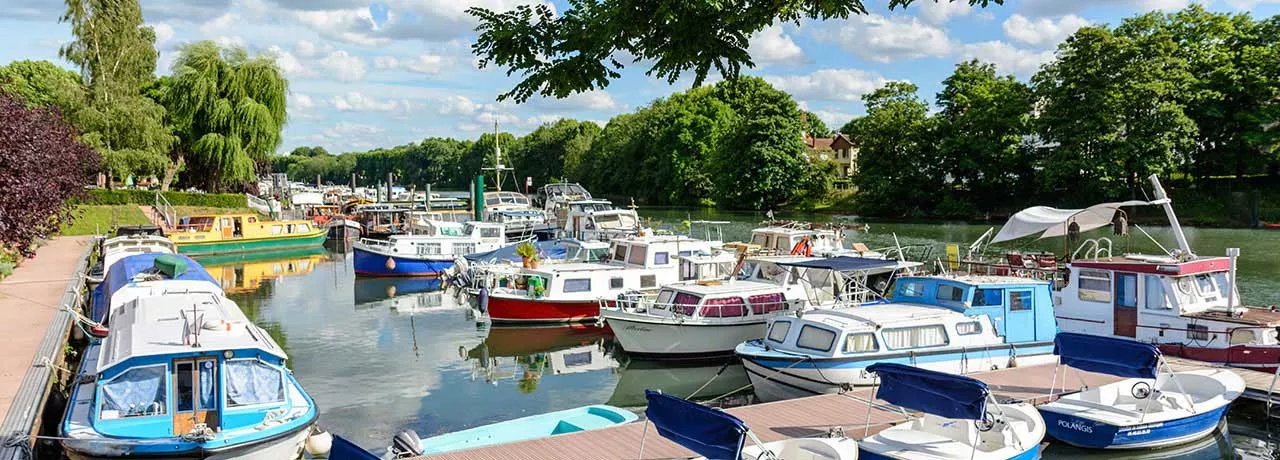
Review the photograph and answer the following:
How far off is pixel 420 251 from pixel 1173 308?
31.9 meters

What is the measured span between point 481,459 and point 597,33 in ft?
23.9

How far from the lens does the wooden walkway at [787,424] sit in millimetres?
12133

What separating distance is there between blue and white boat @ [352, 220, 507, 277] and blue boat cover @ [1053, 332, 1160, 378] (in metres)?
29.3

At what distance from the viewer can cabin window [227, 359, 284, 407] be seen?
12.9 m

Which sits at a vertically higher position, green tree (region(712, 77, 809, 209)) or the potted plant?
green tree (region(712, 77, 809, 209))

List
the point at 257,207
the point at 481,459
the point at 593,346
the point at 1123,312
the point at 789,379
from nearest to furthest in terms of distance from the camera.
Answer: the point at 481,459
the point at 789,379
the point at 1123,312
the point at 593,346
the point at 257,207

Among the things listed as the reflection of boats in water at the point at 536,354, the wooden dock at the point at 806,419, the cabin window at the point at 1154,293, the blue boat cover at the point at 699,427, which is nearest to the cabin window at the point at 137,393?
the wooden dock at the point at 806,419

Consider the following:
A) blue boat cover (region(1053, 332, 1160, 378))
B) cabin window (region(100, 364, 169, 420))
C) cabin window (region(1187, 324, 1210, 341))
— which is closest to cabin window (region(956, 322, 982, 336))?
blue boat cover (region(1053, 332, 1160, 378))

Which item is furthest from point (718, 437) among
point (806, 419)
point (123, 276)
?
point (123, 276)

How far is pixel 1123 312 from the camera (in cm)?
1947

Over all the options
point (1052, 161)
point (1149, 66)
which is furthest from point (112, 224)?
point (1149, 66)

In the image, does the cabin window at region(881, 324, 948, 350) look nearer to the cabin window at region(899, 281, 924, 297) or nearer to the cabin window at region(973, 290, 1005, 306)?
the cabin window at region(973, 290, 1005, 306)

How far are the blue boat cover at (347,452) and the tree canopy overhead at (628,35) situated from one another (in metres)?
4.13

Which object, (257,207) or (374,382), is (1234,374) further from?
(257,207)
